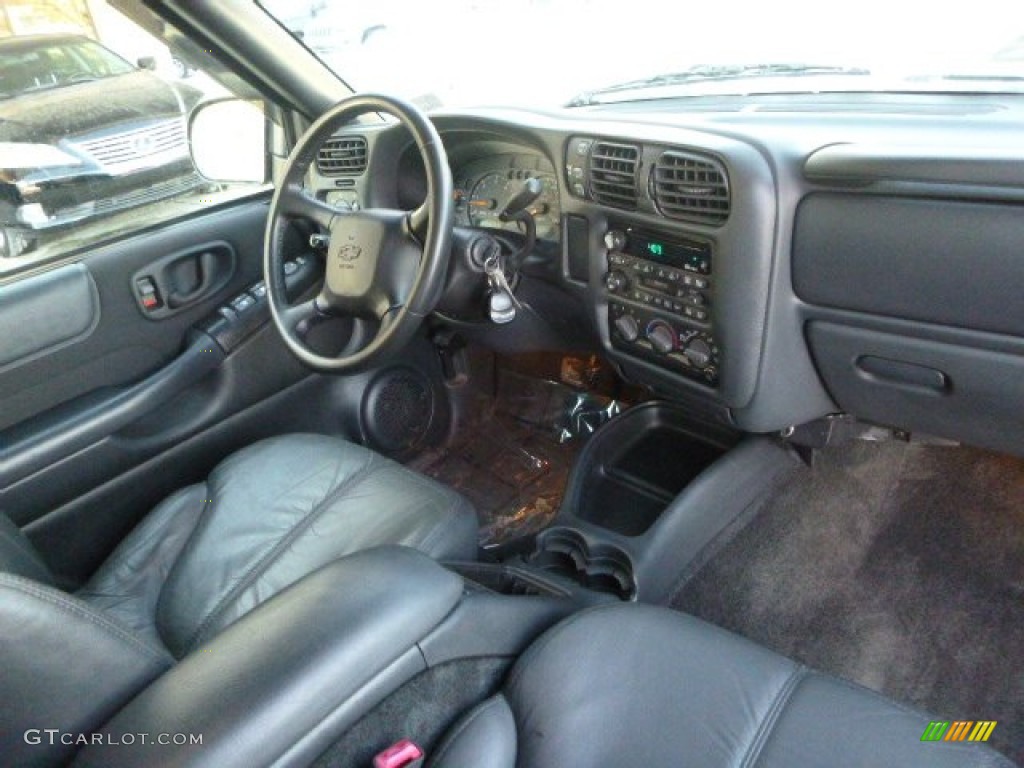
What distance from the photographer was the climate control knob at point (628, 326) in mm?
1868

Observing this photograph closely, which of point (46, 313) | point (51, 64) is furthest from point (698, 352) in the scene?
point (51, 64)

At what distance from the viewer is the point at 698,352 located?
174 cm

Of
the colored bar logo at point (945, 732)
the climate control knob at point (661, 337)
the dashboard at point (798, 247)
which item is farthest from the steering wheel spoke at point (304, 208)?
the colored bar logo at point (945, 732)

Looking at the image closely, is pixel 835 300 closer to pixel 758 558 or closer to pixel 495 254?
pixel 495 254

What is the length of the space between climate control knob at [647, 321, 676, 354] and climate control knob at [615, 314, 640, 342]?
4cm

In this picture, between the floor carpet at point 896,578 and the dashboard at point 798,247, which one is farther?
the floor carpet at point 896,578

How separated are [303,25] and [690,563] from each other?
167cm

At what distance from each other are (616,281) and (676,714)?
993 mm

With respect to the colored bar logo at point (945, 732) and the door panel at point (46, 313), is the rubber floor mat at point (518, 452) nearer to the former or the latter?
the door panel at point (46, 313)

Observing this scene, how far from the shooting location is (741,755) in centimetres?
102

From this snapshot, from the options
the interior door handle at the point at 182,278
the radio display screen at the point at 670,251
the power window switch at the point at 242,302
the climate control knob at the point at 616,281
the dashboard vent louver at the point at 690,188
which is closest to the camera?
the dashboard vent louver at the point at 690,188

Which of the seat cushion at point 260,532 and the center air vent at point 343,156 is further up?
the center air vent at point 343,156

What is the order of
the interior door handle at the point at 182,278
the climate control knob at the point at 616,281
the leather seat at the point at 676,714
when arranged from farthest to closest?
1. the interior door handle at the point at 182,278
2. the climate control knob at the point at 616,281
3. the leather seat at the point at 676,714

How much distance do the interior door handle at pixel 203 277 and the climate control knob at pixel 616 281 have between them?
1.04 m
